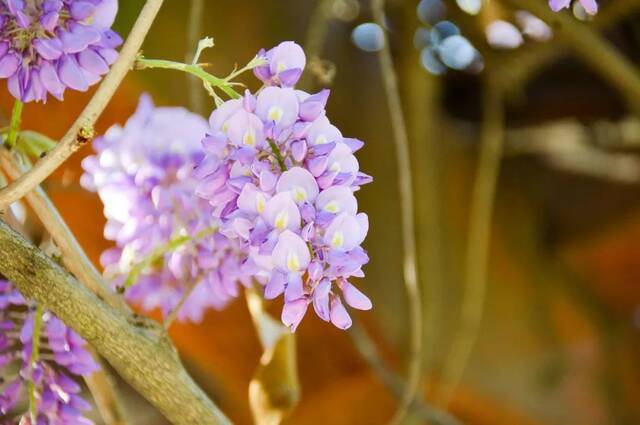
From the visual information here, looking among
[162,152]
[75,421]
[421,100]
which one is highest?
[421,100]

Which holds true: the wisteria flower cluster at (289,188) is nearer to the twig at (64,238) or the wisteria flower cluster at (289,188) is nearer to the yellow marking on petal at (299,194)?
the yellow marking on petal at (299,194)

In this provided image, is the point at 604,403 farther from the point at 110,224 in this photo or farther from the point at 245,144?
the point at 245,144

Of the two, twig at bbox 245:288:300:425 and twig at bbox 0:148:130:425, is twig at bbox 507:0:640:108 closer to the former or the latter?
Answer: twig at bbox 245:288:300:425

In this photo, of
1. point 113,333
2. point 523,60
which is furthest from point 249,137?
point 523,60

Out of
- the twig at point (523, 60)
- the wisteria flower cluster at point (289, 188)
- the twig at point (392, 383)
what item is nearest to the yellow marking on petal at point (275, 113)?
the wisteria flower cluster at point (289, 188)

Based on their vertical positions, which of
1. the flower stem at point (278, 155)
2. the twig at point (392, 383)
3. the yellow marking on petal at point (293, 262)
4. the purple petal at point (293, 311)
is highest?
the flower stem at point (278, 155)

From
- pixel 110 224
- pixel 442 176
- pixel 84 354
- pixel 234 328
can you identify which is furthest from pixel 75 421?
pixel 442 176
